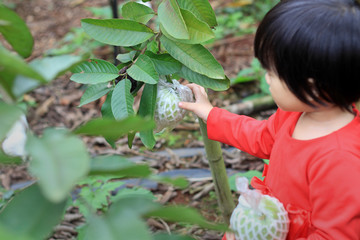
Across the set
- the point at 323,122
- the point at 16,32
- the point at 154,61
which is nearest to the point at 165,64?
the point at 154,61

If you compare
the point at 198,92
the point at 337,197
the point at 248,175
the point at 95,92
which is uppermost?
the point at 95,92

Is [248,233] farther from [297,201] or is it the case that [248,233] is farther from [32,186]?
[32,186]

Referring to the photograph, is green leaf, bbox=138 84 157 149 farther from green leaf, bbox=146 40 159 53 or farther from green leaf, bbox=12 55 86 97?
green leaf, bbox=12 55 86 97

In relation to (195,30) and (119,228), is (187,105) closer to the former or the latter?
(195,30)

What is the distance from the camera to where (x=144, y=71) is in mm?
1123

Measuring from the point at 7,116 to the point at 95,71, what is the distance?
0.67m

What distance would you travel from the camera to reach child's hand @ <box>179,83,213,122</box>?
1.25 metres

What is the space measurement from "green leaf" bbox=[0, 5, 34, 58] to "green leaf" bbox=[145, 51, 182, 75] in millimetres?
504

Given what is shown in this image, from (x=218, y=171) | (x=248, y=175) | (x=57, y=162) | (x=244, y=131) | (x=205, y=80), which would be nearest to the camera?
(x=57, y=162)

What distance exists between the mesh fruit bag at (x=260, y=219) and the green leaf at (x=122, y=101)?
368 mm

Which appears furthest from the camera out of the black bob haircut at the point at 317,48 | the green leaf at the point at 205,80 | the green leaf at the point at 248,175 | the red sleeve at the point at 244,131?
the green leaf at the point at 248,175

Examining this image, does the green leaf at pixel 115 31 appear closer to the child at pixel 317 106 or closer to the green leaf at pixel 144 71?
the green leaf at pixel 144 71

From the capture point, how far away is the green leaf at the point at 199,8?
1.13 metres

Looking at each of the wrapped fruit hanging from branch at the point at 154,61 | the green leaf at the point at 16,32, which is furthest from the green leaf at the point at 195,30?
the green leaf at the point at 16,32
